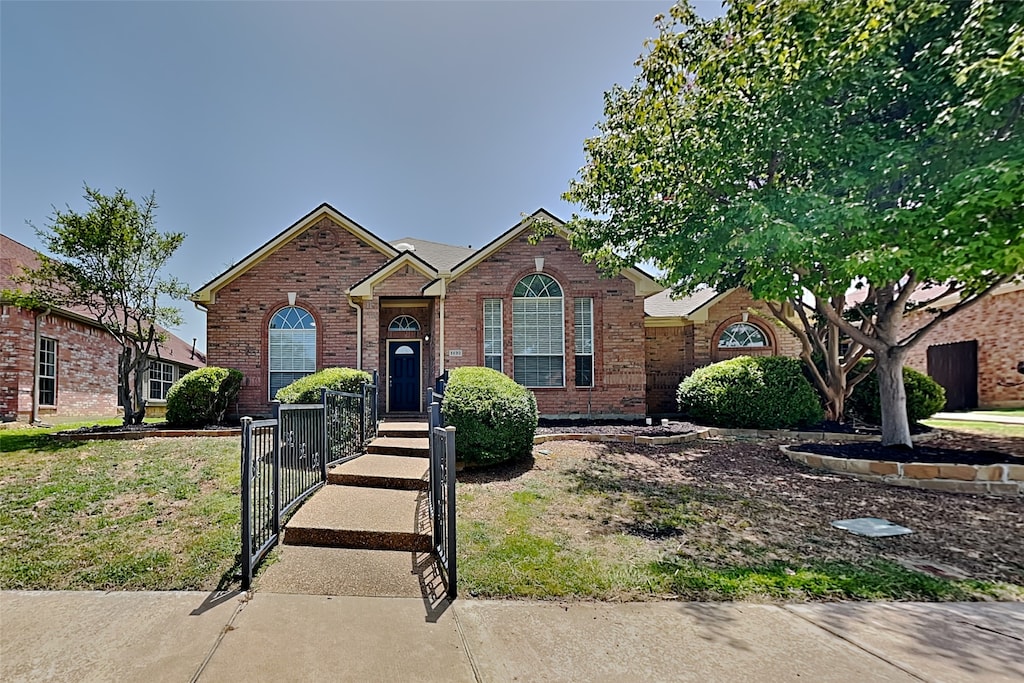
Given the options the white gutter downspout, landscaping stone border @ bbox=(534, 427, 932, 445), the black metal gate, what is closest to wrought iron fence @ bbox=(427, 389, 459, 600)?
landscaping stone border @ bbox=(534, 427, 932, 445)

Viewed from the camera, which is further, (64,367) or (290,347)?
(64,367)

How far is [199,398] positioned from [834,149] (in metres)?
13.5

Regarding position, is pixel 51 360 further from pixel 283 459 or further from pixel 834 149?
pixel 834 149

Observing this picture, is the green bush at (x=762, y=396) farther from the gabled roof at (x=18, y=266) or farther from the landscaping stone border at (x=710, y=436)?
the gabled roof at (x=18, y=266)

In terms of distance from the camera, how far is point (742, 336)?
15.1 metres

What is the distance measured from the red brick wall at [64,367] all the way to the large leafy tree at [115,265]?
3.16 m

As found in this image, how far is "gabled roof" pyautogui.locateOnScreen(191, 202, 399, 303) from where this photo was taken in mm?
13148

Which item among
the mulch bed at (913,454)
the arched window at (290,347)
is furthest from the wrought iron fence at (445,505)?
the arched window at (290,347)

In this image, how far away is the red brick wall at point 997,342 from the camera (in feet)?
49.0

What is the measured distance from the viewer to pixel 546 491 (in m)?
6.27

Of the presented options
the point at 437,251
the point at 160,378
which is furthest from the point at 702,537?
the point at 160,378

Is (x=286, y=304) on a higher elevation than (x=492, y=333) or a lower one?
higher

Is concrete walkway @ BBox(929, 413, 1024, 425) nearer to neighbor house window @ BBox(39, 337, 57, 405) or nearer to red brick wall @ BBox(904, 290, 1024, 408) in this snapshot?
red brick wall @ BBox(904, 290, 1024, 408)

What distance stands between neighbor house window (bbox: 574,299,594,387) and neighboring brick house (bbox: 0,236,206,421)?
12.1 metres
